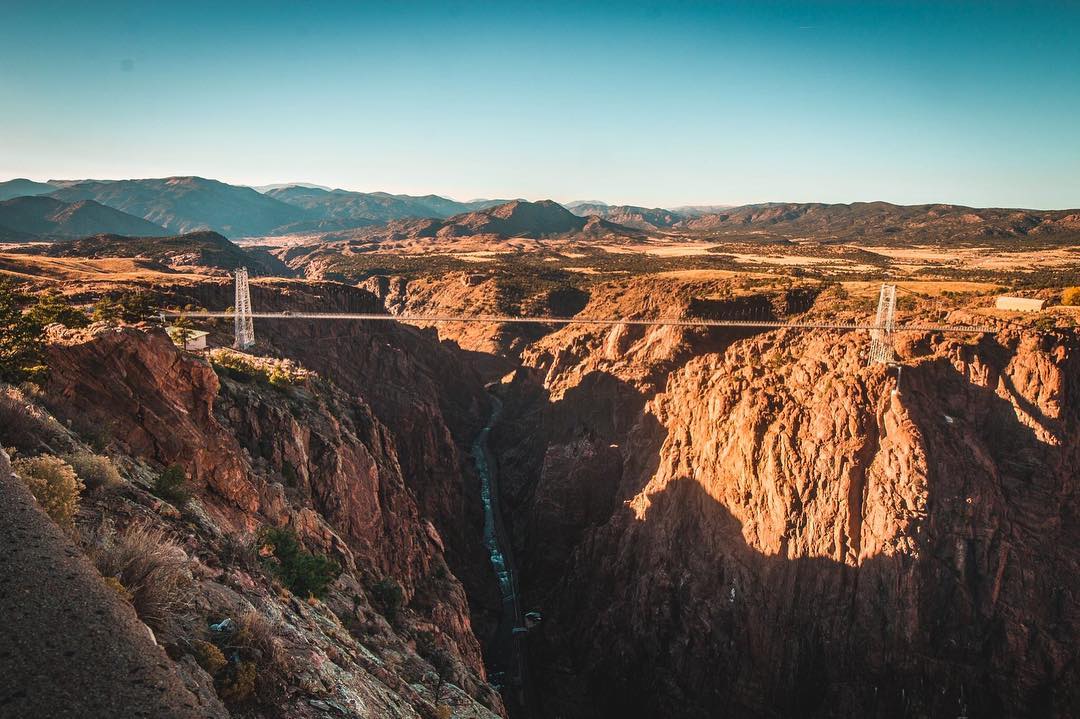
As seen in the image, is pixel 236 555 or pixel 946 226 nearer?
pixel 236 555

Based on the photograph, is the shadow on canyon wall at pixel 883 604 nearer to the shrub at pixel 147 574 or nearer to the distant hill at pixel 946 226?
the shrub at pixel 147 574

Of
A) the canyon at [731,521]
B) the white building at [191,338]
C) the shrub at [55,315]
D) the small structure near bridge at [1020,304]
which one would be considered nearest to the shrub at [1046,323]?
the canyon at [731,521]

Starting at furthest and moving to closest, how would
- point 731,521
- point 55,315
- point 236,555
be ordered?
1. point 731,521
2. point 55,315
3. point 236,555

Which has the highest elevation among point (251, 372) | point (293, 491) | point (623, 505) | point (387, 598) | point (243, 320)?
point (243, 320)

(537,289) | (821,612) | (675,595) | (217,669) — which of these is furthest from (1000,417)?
(537,289)

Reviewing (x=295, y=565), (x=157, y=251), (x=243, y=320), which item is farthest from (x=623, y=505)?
(x=157, y=251)

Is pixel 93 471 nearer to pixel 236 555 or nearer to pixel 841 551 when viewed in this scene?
pixel 236 555

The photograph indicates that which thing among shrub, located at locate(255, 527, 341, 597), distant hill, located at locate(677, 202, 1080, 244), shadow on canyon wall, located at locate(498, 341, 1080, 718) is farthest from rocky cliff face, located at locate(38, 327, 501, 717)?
distant hill, located at locate(677, 202, 1080, 244)

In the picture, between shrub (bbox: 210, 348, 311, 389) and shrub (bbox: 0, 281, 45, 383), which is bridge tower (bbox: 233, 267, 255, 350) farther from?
shrub (bbox: 0, 281, 45, 383)
